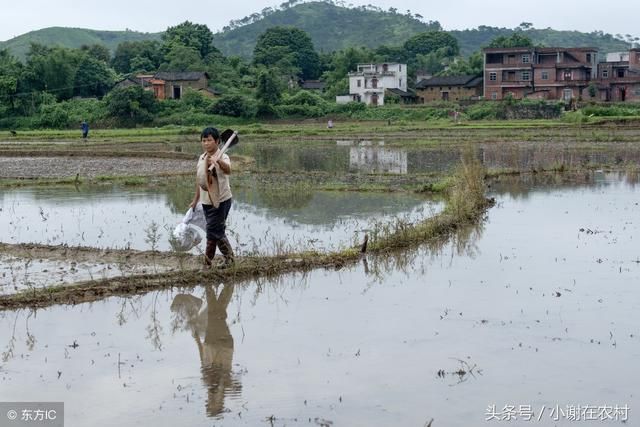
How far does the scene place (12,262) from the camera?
30.6ft

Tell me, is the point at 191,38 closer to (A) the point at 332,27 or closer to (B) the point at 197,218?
(B) the point at 197,218

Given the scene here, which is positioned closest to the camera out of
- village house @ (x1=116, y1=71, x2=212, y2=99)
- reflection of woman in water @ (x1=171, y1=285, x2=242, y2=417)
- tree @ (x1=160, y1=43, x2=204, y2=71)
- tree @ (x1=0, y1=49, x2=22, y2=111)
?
reflection of woman in water @ (x1=171, y1=285, x2=242, y2=417)

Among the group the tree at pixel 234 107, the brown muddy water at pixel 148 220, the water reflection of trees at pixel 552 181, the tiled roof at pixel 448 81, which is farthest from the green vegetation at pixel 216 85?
the brown muddy water at pixel 148 220

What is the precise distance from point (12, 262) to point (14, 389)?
4.49 metres

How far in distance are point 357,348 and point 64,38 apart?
144728mm

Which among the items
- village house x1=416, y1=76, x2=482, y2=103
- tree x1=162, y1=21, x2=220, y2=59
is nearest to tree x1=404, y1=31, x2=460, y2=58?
tree x1=162, y1=21, x2=220, y2=59

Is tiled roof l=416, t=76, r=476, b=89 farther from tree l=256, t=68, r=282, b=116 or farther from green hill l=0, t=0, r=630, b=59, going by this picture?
green hill l=0, t=0, r=630, b=59

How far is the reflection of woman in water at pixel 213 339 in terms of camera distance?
17.2ft

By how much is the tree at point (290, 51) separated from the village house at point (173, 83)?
18285mm

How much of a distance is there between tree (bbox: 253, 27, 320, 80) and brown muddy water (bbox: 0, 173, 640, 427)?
225 ft

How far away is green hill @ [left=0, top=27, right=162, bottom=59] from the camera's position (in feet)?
427

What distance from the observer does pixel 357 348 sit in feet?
19.8

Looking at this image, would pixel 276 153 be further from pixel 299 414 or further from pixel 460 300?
pixel 299 414

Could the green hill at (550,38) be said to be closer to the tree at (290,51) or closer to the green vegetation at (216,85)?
the green vegetation at (216,85)
